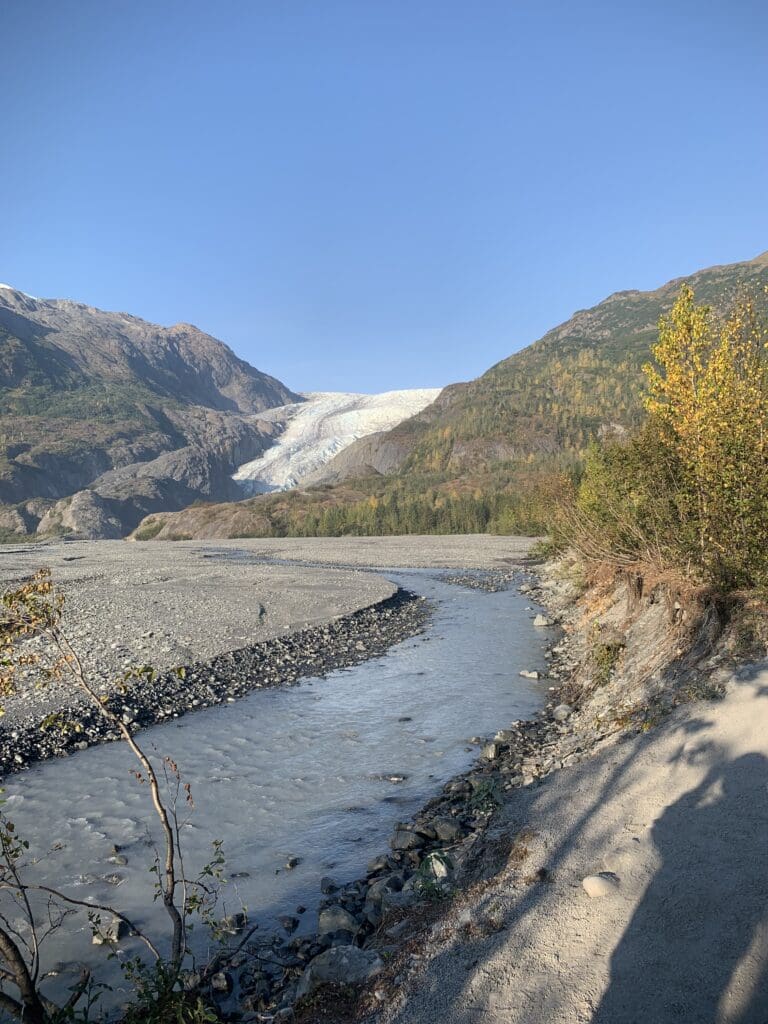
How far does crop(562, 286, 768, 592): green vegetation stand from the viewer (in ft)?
41.6

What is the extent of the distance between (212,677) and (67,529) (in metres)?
189

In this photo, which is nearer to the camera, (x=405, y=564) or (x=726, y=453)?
(x=726, y=453)

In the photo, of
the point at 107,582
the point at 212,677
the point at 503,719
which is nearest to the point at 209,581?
the point at 107,582

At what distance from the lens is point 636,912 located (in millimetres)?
6008

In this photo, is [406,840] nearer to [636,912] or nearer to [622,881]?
[622,881]

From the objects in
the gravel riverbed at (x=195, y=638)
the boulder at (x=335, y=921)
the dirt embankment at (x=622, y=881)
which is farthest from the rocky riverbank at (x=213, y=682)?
the dirt embankment at (x=622, y=881)

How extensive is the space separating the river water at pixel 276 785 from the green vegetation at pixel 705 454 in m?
6.36

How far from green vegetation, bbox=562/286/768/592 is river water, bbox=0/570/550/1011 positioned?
20.9 ft

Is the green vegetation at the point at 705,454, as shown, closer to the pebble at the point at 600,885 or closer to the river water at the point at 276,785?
the river water at the point at 276,785

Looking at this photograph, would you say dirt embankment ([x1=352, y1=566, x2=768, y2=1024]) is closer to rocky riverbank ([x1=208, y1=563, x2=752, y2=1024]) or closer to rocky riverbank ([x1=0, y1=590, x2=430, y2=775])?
rocky riverbank ([x1=208, y1=563, x2=752, y2=1024])

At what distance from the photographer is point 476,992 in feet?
18.1

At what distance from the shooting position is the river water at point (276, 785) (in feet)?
31.8

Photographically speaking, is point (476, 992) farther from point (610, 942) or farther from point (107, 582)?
point (107, 582)

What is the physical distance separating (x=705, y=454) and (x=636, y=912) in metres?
9.97
